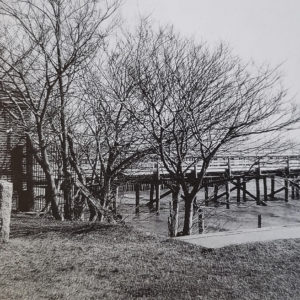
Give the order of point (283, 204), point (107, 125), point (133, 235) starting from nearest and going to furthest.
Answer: point (133, 235)
point (107, 125)
point (283, 204)

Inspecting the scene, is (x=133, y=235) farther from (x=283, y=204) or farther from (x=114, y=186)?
(x=283, y=204)

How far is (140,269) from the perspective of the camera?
6.22 meters

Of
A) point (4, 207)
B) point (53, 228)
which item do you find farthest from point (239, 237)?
point (4, 207)

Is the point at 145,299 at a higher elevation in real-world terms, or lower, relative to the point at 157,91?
lower

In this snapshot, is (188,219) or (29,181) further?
(29,181)

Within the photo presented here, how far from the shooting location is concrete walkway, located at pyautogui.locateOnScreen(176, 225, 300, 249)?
790 cm

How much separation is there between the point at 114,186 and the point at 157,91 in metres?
4.77

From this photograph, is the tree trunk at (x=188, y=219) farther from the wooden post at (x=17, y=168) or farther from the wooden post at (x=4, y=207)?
the wooden post at (x=17, y=168)

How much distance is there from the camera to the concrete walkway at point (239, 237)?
790cm

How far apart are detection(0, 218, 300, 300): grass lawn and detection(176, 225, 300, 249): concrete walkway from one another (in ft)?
1.20

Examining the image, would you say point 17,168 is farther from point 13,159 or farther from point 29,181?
point 29,181

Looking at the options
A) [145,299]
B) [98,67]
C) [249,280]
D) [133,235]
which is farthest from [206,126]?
[145,299]

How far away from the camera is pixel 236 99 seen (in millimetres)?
12266

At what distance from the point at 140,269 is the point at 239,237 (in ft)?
9.57
